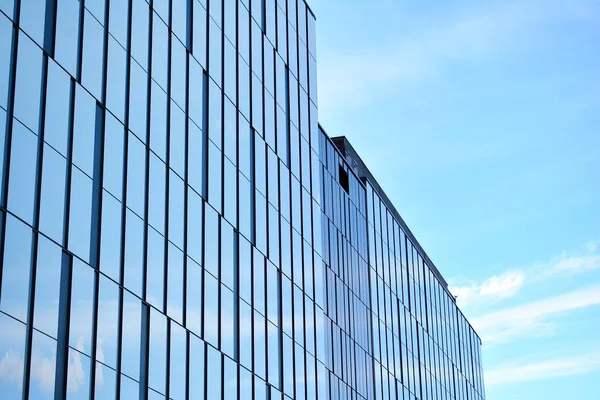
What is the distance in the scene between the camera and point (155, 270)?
27484 mm

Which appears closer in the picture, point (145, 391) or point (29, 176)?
point (29, 176)

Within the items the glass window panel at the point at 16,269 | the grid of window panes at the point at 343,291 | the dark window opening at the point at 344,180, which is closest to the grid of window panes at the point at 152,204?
the glass window panel at the point at 16,269

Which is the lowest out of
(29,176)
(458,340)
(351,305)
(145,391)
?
(145,391)

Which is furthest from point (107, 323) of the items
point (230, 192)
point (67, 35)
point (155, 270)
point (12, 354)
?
point (230, 192)

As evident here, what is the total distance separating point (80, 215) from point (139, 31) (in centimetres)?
697

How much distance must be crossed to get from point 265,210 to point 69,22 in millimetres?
14512

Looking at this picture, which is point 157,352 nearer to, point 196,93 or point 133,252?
point 133,252

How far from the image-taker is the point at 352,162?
5878 centimetres

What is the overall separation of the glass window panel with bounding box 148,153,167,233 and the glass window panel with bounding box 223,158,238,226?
5.00 m

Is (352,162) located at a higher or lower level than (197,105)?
higher

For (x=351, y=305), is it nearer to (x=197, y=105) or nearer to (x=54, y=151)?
(x=197, y=105)

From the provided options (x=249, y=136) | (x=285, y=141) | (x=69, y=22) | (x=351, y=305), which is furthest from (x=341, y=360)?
(x=69, y=22)

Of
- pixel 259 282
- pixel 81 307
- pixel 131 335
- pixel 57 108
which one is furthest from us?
pixel 259 282

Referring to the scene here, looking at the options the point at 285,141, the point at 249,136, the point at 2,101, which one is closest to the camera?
the point at 2,101
